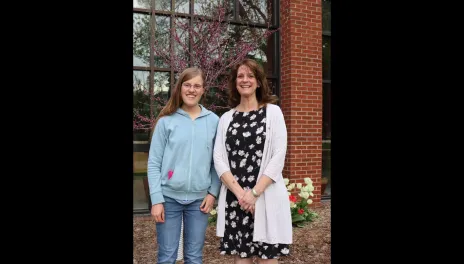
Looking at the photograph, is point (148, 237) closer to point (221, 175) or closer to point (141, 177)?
point (141, 177)

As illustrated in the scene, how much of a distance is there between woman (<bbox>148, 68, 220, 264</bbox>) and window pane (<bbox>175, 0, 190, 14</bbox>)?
3738 mm

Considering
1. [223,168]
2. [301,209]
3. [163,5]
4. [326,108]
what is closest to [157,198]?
[223,168]

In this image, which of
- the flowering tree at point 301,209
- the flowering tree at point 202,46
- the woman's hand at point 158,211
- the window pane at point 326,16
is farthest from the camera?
the window pane at point 326,16

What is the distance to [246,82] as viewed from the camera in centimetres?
292

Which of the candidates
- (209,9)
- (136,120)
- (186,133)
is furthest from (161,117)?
(209,9)

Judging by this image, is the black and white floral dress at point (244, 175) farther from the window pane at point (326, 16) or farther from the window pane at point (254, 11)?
the window pane at point (326, 16)

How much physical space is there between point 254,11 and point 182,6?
4.25 feet

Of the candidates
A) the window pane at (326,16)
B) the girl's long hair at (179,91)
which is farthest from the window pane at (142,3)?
the girl's long hair at (179,91)

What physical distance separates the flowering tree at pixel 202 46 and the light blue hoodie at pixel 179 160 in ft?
8.32

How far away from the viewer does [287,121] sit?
675 cm

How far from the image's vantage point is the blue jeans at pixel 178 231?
2.80 meters

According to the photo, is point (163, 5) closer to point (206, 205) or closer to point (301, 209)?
point (301, 209)

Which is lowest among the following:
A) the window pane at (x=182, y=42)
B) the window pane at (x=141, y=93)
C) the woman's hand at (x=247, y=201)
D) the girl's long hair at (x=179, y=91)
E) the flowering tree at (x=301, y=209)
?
the flowering tree at (x=301, y=209)

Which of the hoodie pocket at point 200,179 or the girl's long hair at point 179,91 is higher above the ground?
the girl's long hair at point 179,91
